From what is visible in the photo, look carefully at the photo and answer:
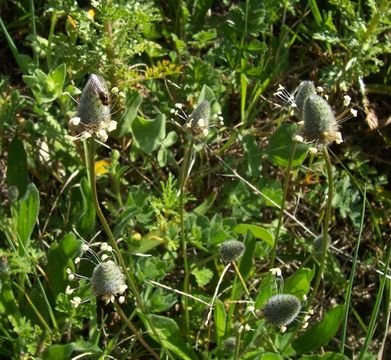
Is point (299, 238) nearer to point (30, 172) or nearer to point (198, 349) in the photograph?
point (198, 349)

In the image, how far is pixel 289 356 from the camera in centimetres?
251

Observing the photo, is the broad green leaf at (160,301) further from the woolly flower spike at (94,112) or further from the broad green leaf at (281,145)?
the woolly flower spike at (94,112)

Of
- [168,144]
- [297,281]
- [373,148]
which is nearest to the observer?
[297,281]

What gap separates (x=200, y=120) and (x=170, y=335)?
2.68 feet

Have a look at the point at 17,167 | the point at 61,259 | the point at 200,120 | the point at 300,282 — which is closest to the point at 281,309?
the point at 200,120

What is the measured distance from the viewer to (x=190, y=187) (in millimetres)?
2902

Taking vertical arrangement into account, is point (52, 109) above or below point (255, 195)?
above

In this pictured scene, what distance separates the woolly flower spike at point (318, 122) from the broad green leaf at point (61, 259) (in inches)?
39.2

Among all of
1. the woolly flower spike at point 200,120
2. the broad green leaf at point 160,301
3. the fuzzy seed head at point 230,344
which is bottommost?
the fuzzy seed head at point 230,344

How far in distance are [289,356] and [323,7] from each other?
1.59m

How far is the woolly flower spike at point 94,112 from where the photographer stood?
1599 millimetres

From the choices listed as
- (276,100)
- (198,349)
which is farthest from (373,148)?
(198,349)

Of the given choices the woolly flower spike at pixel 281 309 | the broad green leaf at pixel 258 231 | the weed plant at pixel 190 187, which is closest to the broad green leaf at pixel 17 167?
the weed plant at pixel 190 187

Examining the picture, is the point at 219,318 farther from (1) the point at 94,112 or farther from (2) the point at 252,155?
(1) the point at 94,112
